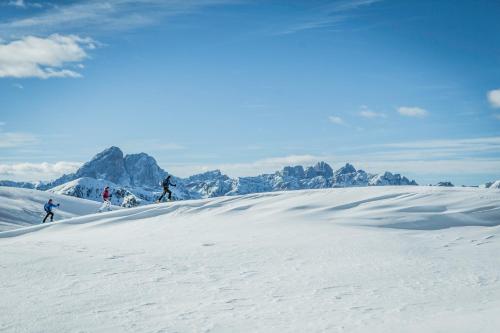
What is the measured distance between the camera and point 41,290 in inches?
320

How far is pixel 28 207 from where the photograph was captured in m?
37.4

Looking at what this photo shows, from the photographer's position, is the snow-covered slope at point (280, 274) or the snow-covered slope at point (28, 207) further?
the snow-covered slope at point (28, 207)

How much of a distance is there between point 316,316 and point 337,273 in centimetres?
305

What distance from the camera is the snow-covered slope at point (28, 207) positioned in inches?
1277

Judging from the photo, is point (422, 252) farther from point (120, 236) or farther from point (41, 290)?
point (120, 236)

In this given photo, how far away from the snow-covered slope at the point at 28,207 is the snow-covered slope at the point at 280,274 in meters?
15.0

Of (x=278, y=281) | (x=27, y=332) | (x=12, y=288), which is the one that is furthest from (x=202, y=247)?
(x=27, y=332)

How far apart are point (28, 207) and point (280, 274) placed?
112ft

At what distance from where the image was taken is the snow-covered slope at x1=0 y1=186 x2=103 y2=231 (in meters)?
32.4

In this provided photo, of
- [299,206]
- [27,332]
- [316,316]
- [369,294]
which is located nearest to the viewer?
[27,332]

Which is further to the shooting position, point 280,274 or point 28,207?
point 28,207

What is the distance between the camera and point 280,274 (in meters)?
9.42

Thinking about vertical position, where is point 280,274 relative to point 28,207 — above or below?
below

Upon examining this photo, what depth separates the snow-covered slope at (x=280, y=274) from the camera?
20.8 ft
